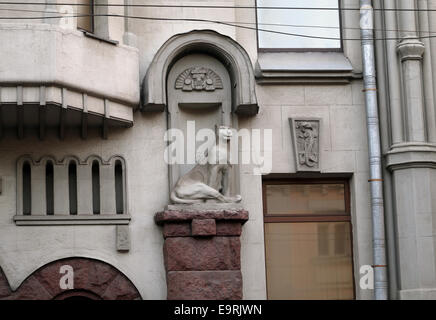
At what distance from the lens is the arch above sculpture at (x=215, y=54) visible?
17.3 m

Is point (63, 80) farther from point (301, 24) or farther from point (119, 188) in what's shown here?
point (301, 24)

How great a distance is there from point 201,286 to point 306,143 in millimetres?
2849

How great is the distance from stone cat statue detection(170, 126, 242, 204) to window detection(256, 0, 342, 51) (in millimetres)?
2015

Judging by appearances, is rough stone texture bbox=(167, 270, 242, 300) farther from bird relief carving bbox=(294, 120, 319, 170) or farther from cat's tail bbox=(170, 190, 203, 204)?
bird relief carving bbox=(294, 120, 319, 170)

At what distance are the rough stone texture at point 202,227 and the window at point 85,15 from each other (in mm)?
3358

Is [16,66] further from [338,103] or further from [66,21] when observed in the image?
[338,103]

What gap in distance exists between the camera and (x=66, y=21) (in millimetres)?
16906

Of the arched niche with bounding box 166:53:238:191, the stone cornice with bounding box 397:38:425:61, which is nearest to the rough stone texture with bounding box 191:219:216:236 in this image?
the arched niche with bounding box 166:53:238:191

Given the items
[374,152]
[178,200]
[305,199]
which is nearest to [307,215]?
[305,199]

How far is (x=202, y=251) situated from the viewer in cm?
1691

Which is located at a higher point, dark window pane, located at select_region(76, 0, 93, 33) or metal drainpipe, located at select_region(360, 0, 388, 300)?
dark window pane, located at select_region(76, 0, 93, 33)

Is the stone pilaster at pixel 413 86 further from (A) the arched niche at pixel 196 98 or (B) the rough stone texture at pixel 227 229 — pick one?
(B) the rough stone texture at pixel 227 229

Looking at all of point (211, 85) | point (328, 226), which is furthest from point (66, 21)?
point (328, 226)

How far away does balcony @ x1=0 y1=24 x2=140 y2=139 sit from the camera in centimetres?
1616
